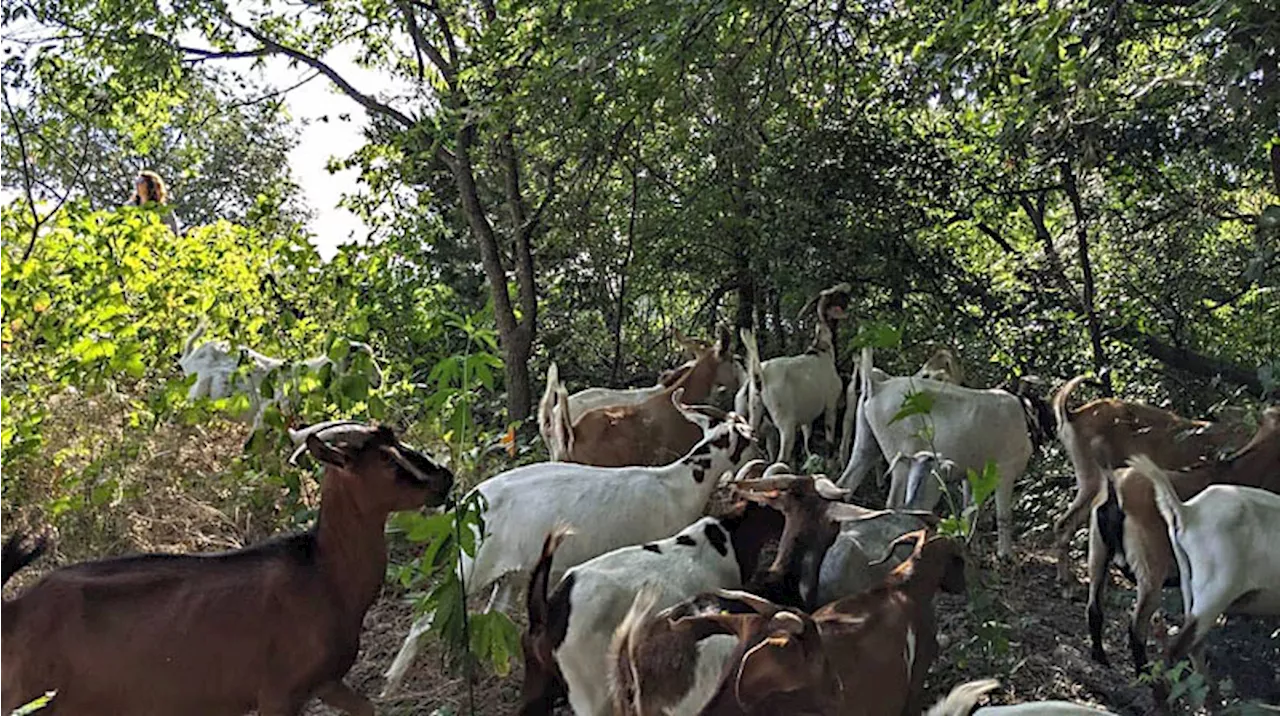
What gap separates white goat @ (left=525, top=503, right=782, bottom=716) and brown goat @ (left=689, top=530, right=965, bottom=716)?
476mm

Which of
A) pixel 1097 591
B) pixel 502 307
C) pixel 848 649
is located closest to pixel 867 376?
pixel 1097 591

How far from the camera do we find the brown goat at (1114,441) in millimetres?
6297

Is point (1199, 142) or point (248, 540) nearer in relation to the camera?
point (248, 540)

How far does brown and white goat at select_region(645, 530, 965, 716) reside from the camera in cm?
315

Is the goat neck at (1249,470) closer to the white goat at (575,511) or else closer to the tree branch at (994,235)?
the white goat at (575,511)

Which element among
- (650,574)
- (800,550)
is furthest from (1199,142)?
(650,574)

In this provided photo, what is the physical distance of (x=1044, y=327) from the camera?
9070 millimetres

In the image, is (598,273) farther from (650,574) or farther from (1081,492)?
(650,574)

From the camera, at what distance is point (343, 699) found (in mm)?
3729

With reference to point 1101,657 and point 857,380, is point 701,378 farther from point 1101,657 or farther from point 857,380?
point 1101,657

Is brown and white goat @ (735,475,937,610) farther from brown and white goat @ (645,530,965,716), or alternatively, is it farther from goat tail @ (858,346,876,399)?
goat tail @ (858,346,876,399)

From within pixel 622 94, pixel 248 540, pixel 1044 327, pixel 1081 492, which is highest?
pixel 622 94

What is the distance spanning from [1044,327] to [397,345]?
4.96 metres

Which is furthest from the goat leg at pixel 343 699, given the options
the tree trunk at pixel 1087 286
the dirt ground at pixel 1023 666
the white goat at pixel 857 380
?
the tree trunk at pixel 1087 286
